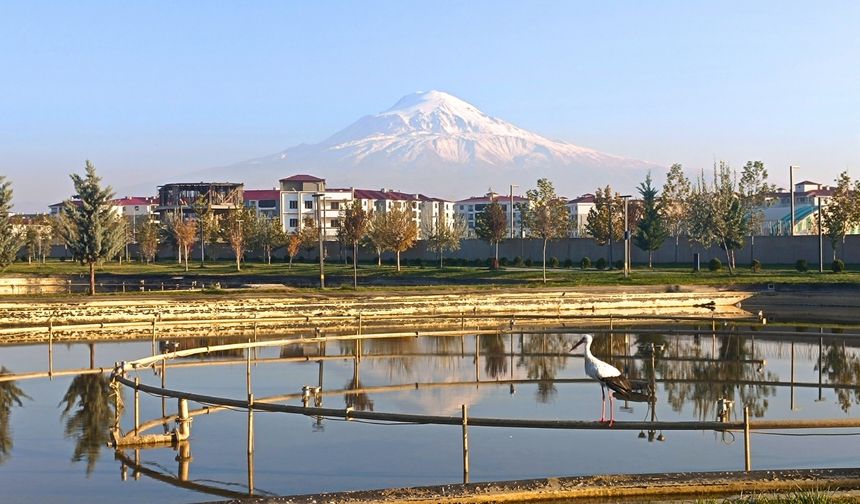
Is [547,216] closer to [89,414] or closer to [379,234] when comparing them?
[379,234]

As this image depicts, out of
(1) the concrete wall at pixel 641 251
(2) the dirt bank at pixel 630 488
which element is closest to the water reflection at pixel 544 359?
(2) the dirt bank at pixel 630 488

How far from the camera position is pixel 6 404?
2325 centimetres

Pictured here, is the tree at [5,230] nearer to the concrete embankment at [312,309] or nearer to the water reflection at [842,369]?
the concrete embankment at [312,309]

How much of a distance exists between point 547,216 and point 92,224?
35430mm

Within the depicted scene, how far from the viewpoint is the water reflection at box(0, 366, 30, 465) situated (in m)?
18.5

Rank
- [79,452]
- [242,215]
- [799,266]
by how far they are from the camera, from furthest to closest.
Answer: [242,215] < [799,266] < [79,452]

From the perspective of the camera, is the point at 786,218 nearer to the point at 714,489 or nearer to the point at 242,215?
the point at 242,215

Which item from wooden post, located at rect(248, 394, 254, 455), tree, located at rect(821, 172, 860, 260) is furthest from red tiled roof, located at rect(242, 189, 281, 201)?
wooden post, located at rect(248, 394, 254, 455)

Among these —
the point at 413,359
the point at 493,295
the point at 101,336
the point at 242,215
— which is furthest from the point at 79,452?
the point at 242,215

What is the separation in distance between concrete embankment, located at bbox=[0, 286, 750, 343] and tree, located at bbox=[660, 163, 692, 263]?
Result: 117 feet

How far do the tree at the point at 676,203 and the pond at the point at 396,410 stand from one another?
5781 centimetres

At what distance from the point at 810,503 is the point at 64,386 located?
19075 millimetres

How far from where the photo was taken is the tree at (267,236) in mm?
99438

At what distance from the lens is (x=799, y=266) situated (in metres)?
64.4
